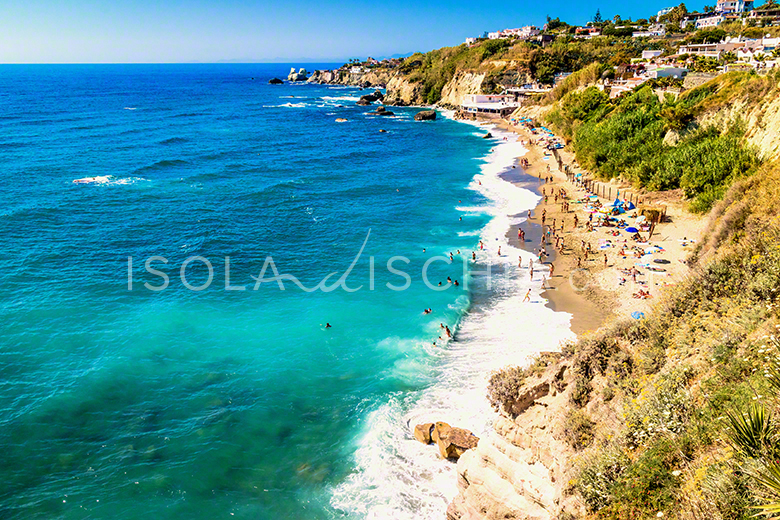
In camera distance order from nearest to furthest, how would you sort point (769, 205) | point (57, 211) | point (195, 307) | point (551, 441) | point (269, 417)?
point (551, 441)
point (769, 205)
point (269, 417)
point (195, 307)
point (57, 211)

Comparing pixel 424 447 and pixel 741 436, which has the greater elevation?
pixel 741 436

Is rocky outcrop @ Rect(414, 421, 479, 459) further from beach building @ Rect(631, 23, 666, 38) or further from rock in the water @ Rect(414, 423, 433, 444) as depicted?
beach building @ Rect(631, 23, 666, 38)

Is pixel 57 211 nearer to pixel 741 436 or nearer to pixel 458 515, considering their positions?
pixel 458 515

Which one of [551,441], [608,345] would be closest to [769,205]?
[608,345]

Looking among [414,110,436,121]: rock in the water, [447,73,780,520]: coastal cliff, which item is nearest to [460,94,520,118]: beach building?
[414,110,436,121]: rock in the water

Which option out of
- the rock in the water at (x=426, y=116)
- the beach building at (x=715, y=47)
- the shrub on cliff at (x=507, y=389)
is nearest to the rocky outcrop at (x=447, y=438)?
the shrub on cliff at (x=507, y=389)

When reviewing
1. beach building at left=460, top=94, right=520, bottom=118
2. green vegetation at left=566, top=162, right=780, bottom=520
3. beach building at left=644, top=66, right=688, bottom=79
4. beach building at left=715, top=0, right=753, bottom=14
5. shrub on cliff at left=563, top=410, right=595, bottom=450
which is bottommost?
shrub on cliff at left=563, top=410, right=595, bottom=450

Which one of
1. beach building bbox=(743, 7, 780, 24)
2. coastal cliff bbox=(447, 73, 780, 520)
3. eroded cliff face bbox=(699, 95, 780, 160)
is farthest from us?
beach building bbox=(743, 7, 780, 24)

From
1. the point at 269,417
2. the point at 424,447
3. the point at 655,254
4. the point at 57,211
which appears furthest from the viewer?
the point at 57,211
